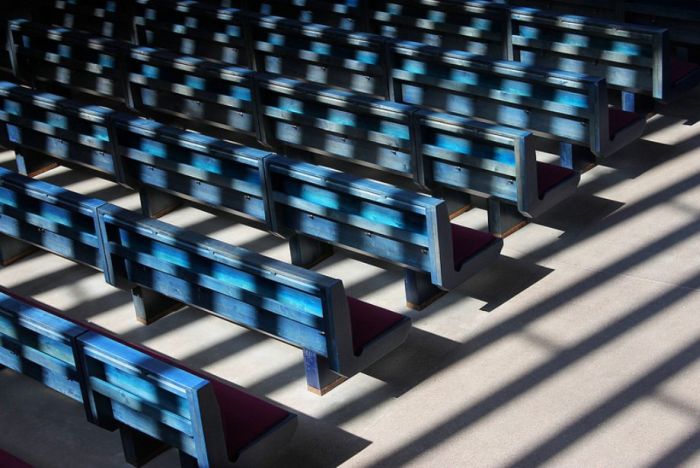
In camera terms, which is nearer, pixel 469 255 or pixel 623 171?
pixel 469 255

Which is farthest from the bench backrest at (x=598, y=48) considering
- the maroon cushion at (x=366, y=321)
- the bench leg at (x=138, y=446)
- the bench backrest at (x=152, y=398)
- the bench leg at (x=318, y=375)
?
the bench backrest at (x=152, y=398)

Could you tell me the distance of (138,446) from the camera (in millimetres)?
4633

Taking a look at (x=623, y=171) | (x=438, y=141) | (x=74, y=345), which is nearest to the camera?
(x=74, y=345)

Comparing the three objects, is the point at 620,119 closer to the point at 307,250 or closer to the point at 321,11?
the point at 307,250

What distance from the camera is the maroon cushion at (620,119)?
6500 millimetres

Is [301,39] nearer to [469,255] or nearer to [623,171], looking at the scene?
[623,171]

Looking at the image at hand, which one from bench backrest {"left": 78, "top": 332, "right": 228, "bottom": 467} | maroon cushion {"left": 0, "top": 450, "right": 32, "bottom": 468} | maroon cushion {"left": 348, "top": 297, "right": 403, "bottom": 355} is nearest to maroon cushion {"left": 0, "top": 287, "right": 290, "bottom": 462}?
maroon cushion {"left": 0, "top": 450, "right": 32, "bottom": 468}

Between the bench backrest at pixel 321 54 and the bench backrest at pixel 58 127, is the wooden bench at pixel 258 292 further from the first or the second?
the bench backrest at pixel 321 54

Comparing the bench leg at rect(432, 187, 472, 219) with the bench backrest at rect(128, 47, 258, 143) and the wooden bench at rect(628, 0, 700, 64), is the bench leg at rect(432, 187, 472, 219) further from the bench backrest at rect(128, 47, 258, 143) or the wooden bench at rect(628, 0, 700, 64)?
the wooden bench at rect(628, 0, 700, 64)

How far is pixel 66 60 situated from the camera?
777 centimetres

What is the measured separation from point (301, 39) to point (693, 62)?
252 cm

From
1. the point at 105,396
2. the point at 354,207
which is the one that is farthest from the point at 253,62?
the point at 105,396

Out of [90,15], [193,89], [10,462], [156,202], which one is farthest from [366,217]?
[90,15]

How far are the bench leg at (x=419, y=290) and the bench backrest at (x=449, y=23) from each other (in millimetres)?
2476
